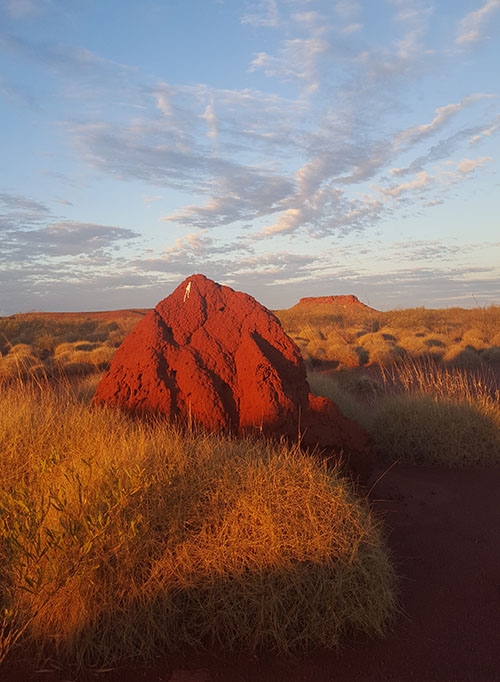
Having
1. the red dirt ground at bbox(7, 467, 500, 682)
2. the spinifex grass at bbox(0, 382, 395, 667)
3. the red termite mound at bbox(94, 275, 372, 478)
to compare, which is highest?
the red termite mound at bbox(94, 275, 372, 478)

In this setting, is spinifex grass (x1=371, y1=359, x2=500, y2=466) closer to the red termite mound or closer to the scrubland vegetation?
the red termite mound

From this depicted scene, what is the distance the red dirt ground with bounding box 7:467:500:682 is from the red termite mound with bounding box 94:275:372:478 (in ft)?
2.78

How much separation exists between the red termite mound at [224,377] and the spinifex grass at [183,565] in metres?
1.46

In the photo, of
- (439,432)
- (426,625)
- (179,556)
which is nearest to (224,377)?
(179,556)

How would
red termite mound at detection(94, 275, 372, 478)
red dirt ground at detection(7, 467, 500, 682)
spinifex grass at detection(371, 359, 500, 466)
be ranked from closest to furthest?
red dirt ground at detection(7, 467, 500, 682) < red termite mound at detection(94, 275, 372, 478) < spinifex grass at detection(371, 359, 500, 466)

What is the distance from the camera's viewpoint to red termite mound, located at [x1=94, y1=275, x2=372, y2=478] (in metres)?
4.59

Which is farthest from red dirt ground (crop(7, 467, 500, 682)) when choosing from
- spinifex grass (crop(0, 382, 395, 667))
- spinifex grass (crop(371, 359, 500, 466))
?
spinifex grass (crop(371, 359, 500, 466))

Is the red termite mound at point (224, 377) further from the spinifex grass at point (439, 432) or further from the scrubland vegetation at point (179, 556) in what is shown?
the spinifex grass at point (439, 432)

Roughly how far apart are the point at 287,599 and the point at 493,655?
43.0 inches

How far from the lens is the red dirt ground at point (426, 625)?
2389 mm

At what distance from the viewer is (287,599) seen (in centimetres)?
258

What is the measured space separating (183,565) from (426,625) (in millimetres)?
1392

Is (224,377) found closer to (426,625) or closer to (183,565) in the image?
(183,565)

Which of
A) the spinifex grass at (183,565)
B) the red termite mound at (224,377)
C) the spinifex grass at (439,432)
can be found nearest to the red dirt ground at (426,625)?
the spinifex grass at (183,565)
